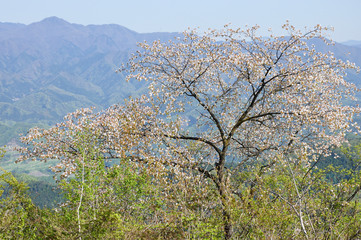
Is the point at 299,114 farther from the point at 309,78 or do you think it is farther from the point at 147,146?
the point at 147,146

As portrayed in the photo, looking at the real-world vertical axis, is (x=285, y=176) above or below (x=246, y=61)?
below

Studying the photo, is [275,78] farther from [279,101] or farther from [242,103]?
[242,103]

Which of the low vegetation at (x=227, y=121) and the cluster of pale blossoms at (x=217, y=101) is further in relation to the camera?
the cluster of pale blossoms at (x=217, y=101)

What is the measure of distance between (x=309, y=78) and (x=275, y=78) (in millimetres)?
1621

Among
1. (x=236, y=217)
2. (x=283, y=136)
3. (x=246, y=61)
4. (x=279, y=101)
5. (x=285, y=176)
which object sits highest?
(x=246, y=61)

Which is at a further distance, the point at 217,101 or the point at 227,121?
the point at 227,121

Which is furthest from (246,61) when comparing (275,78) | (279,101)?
(279,101)

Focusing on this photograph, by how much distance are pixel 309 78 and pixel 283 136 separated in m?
3.15

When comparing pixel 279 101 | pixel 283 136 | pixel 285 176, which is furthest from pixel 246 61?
pixel 285 176

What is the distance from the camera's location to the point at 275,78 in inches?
561

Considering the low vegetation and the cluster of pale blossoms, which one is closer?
the low vegetation

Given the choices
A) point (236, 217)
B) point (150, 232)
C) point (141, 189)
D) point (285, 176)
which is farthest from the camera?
point (285, 176)

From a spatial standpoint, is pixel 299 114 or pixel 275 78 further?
pixel 275 78

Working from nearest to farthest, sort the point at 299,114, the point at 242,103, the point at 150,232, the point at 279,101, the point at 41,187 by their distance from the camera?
the point at 150,232
the point at 299,114
the point at 279,101
the point at 242,103
the point at 41,187
